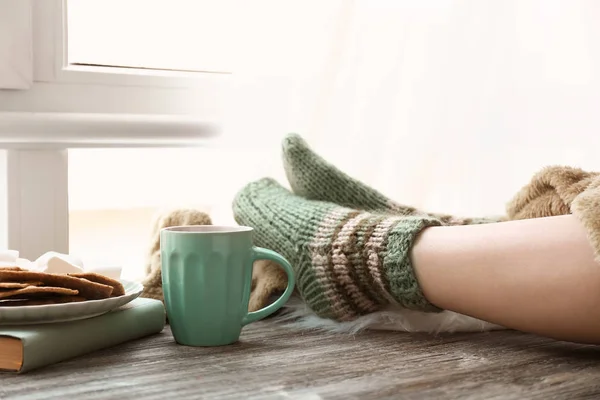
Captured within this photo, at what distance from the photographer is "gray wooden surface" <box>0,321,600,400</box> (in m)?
0.57

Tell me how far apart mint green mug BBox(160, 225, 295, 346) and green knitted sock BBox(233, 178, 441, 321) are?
122 mm

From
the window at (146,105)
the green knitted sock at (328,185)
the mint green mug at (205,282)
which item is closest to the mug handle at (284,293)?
the mint green mug at (205,282)

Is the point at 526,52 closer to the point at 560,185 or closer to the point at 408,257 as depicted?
the point at 560,185

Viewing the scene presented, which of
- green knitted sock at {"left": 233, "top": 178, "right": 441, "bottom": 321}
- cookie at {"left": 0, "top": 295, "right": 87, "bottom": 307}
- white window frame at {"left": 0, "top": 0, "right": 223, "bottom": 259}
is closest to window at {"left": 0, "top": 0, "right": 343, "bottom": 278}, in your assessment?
white window frame at {"left": 0, "top": 0, "right": 223, "bottom": 259}

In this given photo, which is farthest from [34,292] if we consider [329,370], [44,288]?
[329,370]

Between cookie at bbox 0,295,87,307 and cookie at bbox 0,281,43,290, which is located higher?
cookie at bbox 0,281,43,290

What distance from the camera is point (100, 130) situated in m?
1.02

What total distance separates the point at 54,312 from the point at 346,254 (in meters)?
0.30

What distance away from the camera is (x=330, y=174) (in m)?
0.97

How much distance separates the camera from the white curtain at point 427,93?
1.13 metres

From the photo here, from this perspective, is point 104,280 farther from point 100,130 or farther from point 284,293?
point 100,130

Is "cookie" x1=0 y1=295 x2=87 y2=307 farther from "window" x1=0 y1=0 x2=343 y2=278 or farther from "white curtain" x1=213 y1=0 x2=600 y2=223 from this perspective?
"white curtain" x1=213 y1=0 x2=600 y2=223

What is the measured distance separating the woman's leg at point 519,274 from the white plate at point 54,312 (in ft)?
0.99

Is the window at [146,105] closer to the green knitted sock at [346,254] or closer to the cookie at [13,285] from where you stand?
the green knitted sock at [346,254]
